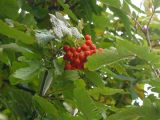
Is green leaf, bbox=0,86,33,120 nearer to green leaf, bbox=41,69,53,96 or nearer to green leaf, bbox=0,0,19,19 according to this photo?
green leaf, bbox=41,69,53,96

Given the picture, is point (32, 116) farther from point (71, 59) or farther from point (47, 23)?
point (47, 23)

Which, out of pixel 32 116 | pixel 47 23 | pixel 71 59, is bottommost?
pixel 32 116

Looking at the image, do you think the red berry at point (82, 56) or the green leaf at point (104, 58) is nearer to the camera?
the green leaf at point (104, 58)

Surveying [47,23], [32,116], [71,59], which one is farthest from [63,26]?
[47,23]

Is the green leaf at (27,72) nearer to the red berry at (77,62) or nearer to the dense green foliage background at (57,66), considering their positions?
the dense green foliage background at (57,66)

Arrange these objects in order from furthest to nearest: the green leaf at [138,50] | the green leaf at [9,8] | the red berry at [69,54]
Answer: the green leaf at [9,8], the red berry at [69,54], the green leaf at [138,50]

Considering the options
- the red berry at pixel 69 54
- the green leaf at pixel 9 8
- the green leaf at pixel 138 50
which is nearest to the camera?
the green leaf at pixel 138 50

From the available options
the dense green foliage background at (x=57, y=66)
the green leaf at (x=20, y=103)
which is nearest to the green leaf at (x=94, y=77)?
the dense green foliage background at (x=57, y=66)

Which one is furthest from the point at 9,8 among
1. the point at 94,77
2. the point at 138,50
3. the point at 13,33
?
the point at 138,50
